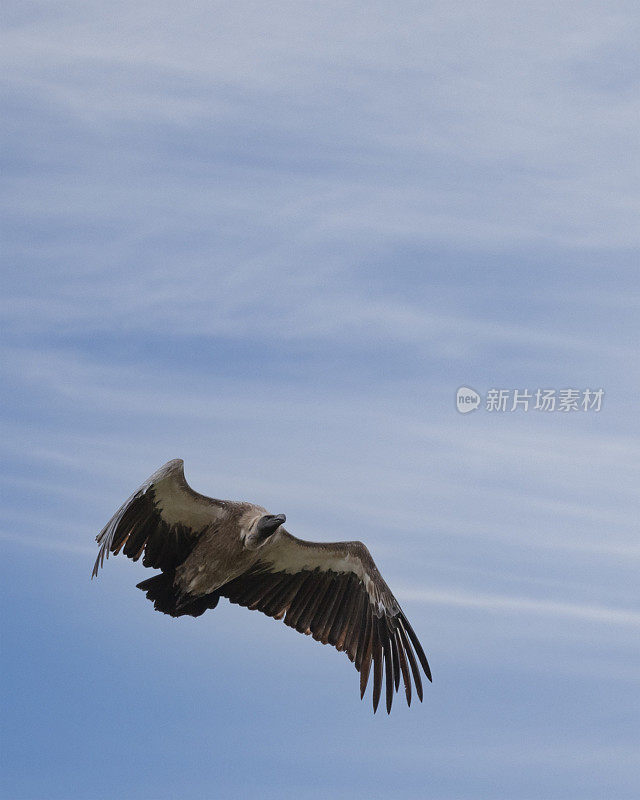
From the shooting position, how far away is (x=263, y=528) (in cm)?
1359

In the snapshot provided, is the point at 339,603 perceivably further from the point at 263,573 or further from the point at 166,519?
the point at 166,519

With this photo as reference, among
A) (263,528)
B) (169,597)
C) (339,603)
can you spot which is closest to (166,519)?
(169,597)

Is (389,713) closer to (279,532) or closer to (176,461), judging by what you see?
(279,532)

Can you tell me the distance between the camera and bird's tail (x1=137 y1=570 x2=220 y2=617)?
13.8m

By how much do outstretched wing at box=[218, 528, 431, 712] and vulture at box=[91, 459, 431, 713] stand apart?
0.05 feet

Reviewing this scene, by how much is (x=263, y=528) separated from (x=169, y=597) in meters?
1.66

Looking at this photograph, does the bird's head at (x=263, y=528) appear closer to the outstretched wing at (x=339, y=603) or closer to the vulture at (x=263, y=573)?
the vulture at (x=263, y=573)

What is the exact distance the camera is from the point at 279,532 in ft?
46.6

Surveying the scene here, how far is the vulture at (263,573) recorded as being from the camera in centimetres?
1384

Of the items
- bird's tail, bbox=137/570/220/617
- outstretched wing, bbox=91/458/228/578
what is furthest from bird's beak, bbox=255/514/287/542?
bird's tail, bbox=137/570/220/617

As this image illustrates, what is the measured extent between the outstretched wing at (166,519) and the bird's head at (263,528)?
599 millimetres

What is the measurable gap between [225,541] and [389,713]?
11.3 ft

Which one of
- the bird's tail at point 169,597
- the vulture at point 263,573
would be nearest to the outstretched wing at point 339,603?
the vulture at point 263,573

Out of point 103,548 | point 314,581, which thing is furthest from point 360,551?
Result: point 103,548
